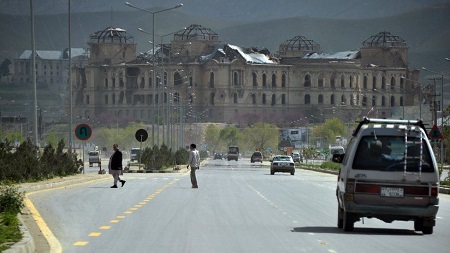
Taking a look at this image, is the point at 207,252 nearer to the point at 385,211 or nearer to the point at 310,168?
the point at 385,211

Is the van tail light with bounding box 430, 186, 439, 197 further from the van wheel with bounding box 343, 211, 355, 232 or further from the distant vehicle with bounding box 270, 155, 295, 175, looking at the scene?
the distant vehicle with bounding box 270, 155, 295, 175

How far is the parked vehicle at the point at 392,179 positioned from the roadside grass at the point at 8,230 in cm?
549

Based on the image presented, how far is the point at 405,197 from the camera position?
886 inches

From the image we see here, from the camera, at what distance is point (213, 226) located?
926 inches

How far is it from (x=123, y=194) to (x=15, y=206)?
12.3 metres

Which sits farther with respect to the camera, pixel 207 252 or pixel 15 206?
pixel 15 206

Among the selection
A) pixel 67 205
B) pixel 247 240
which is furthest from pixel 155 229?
pixel 67 205

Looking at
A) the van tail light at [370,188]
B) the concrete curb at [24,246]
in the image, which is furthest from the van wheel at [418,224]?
the concrete curb at [24,246]

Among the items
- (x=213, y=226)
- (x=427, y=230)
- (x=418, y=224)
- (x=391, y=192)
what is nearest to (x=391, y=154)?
(x=391, y=192)

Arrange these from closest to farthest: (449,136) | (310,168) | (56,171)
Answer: (56,171) → (449,136) → (310,168)

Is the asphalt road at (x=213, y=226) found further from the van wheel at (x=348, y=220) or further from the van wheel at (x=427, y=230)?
the van wheel at (x=348, y=220)

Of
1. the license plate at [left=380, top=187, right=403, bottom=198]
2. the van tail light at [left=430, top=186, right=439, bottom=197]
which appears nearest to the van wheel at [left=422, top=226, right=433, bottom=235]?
the van tail light at [left=430, top=186, right=439, bottom=197]

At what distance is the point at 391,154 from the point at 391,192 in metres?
0.64

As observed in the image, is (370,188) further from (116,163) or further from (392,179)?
(116,163)
